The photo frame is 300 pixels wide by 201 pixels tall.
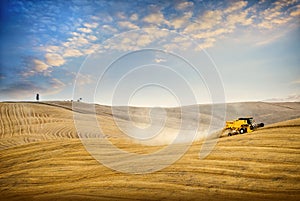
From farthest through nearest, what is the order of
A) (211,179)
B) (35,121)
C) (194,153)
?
(35,121) → (194,153) → (211,179)

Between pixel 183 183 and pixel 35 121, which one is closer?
pixel 183 183

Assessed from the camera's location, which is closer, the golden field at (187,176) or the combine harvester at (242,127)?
the golden field at (187,176)

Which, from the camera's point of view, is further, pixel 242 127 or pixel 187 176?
pixel 242 127

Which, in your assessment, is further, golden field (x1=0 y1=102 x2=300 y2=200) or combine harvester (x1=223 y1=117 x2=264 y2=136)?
combine harvester (x1=223 y1=117 x2=264 y2=136)

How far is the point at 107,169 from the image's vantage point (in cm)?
550

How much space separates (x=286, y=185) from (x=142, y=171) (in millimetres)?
2455

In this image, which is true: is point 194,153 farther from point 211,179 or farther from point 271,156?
point 271,156

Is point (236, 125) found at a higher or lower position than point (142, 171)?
higher

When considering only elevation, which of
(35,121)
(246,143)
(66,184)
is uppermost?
(35,121)

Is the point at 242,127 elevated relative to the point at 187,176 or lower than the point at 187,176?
elevated

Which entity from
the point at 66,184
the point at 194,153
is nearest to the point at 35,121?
the point at 66,184

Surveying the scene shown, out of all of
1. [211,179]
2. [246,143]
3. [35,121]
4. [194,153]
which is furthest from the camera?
[35,121]

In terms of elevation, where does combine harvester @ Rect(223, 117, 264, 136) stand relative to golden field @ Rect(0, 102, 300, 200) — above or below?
above

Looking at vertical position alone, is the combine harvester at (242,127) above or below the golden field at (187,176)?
above
